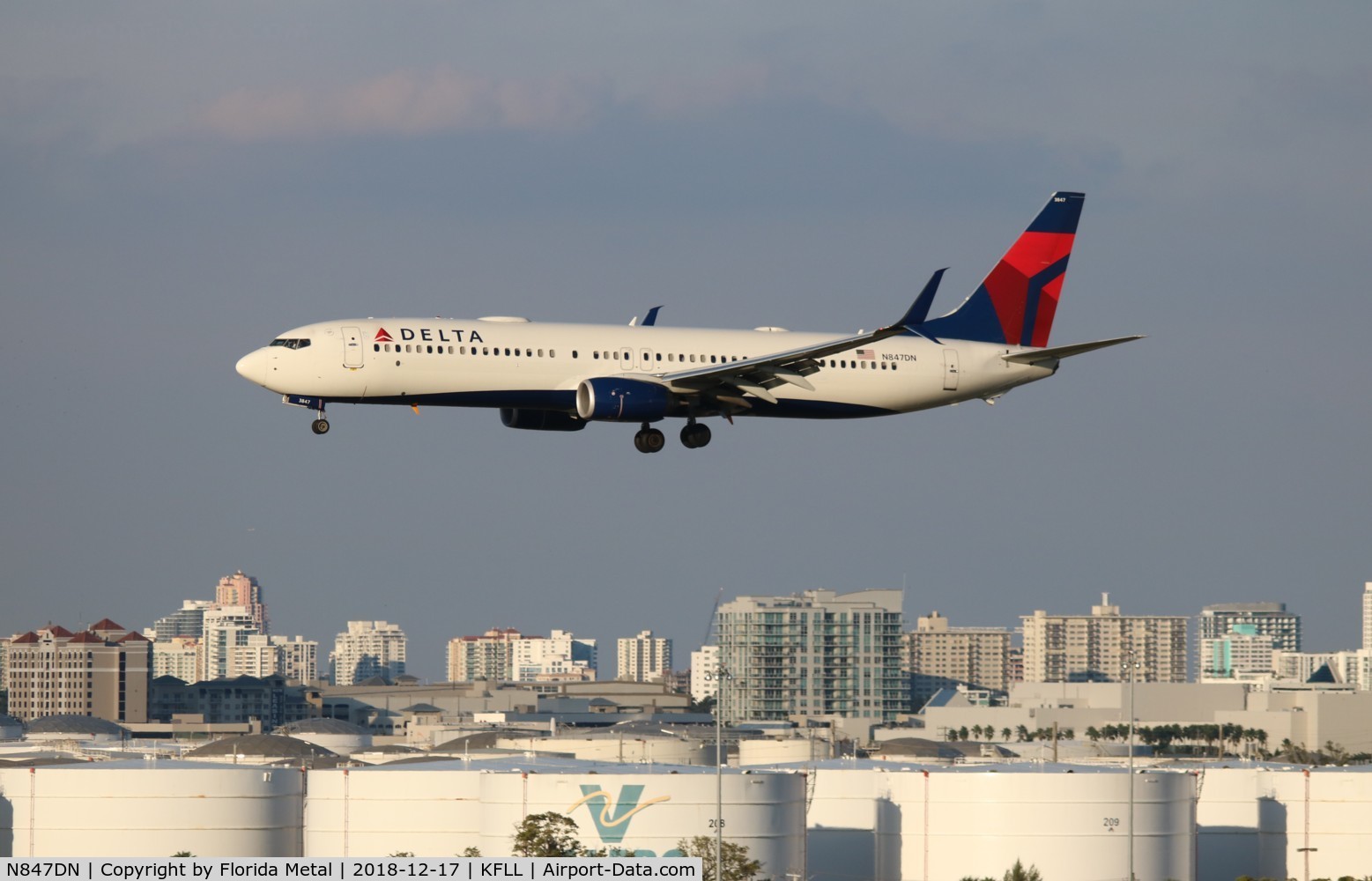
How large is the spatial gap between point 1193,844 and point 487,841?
29.9m

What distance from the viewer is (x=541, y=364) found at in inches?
3022

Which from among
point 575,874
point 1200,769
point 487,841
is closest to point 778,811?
point 487,841

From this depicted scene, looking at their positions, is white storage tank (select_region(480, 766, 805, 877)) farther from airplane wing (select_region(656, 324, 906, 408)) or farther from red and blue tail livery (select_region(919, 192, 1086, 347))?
red and blue tail livery (select_region(919, 192, 1086, 347))

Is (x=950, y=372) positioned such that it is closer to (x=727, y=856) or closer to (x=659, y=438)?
(x=659, y=438)

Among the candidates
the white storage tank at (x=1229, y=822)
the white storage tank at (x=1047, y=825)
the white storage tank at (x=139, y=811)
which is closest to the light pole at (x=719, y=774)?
the white storage tank at (x=1047, y=825)

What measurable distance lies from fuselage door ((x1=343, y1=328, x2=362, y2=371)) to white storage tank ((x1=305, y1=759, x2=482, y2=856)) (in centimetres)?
1921

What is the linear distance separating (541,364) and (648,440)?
6971mm

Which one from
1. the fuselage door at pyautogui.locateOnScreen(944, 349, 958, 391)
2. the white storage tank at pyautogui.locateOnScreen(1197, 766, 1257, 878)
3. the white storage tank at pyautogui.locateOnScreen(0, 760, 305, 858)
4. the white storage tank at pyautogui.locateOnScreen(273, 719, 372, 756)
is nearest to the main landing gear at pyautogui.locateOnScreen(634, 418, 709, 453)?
the fuselage door at pyautogui.locateOnScreen(944, 349, 958, 391)

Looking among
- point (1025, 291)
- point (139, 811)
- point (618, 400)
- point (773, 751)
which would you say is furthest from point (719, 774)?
point (773, 751)

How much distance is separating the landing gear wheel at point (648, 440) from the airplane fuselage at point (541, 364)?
1.58 meters

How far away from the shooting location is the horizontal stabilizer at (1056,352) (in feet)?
257

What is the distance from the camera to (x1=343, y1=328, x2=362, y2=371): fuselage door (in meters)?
74.4

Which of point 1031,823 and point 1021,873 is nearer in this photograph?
point 1021,873

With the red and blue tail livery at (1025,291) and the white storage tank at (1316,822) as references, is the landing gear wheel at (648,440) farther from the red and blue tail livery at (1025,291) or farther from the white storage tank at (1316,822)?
the white storage tank at (1316,822)
